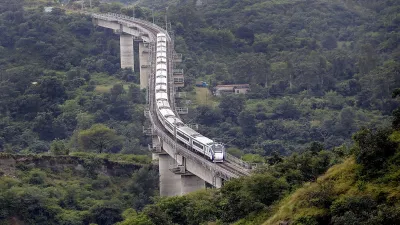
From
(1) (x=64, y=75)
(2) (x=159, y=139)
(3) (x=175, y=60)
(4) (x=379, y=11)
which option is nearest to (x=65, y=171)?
(2) (x=159, y=139)

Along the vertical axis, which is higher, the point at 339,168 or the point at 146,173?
the point at 339,168

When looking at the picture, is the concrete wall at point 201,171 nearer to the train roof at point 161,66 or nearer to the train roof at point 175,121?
the train roof at point 175,121

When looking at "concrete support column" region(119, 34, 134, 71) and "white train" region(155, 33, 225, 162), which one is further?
"concrete support column" region(119, 34, 134, 71)

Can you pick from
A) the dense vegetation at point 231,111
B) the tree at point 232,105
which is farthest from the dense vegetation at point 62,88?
the tree at point 232,105

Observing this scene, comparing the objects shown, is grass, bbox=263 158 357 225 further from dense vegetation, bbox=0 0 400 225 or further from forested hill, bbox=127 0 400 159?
forested hill, bbox=127 0 400 159

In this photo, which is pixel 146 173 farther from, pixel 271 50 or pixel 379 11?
pixel 379 11

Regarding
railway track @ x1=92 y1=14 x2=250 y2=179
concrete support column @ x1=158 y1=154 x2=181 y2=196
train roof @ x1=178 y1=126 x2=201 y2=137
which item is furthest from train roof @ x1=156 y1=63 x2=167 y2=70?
train roof @ x1=178 y1=126 x2=201 y2=137

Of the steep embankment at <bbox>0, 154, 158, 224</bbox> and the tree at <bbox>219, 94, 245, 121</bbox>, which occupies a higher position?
the tree at <bbox>219, 94, 245, 121</bbox>
